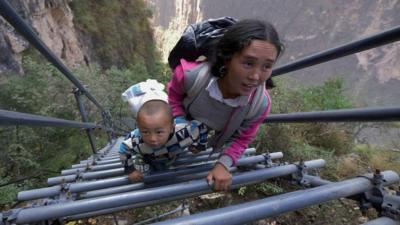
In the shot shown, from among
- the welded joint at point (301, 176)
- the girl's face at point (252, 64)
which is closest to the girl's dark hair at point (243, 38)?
the girl's face at point (252, 64)

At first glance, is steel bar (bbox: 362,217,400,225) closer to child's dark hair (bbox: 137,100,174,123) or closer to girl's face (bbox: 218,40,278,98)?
girl's face (bbox: 218,40,278,98)

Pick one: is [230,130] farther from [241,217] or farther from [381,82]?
[381,82]

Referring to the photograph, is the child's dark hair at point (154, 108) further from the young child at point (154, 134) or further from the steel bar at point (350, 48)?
the steel bar at point (350, 48)

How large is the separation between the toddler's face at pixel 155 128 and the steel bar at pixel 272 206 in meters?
0.75

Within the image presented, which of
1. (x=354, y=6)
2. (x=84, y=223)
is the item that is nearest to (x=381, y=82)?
(x=354, y=6)

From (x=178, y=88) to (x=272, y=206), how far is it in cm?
95

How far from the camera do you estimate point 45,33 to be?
11867mm

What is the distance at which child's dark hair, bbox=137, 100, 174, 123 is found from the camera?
1536mm

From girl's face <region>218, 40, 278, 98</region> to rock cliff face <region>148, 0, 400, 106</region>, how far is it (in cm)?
3653

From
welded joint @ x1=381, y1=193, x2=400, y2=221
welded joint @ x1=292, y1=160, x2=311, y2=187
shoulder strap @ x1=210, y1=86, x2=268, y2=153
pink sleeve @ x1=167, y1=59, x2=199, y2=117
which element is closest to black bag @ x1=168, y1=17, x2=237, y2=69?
pink sleeve @ x1=167, y1=59, x2=199, y2=117

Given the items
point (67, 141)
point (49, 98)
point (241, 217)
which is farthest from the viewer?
point (49, 98)

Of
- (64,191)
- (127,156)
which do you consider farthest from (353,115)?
(64,191)

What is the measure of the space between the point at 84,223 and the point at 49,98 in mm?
6220

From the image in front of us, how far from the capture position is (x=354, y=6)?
189 ft
